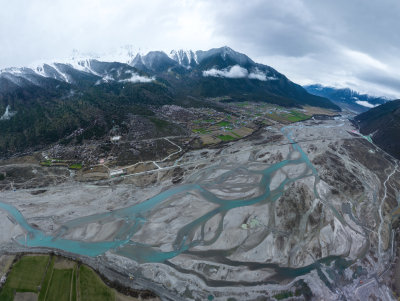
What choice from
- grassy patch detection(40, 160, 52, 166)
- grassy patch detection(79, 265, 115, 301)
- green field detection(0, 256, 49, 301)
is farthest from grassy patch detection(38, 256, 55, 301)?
grassy patch detection(40, 160, 52, 166)

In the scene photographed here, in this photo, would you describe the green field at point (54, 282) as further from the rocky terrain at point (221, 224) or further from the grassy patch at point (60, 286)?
the rocky terrain at point (221, 224)

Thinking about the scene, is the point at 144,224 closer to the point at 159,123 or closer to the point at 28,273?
the point at 28,273

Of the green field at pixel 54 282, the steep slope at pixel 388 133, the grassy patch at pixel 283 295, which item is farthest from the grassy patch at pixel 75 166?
the steep slope at pixel 388 133

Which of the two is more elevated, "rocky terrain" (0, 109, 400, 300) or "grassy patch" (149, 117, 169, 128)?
"grassy patch" (149, 117, 169, 128)

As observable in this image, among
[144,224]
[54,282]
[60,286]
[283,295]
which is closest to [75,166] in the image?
[144,224]

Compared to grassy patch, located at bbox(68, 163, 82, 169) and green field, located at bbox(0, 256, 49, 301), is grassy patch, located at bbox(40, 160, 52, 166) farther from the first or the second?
green field, located at bbox(0, 256, 49, 301)

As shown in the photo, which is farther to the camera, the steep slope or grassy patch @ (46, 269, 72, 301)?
the steep slope

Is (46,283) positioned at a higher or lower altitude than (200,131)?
lower
